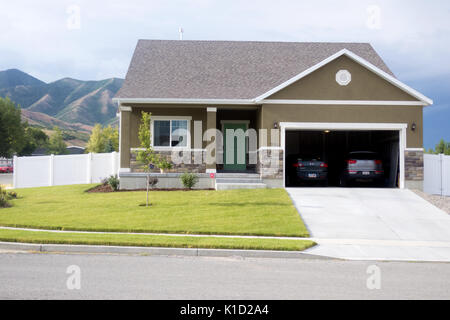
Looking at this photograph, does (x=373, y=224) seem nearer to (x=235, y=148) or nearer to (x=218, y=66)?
(x=235, y=148)

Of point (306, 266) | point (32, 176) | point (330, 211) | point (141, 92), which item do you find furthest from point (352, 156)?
point (32, 176)

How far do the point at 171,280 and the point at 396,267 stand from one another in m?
4.44

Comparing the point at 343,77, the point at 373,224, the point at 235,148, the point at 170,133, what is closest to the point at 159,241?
the point at 373,224

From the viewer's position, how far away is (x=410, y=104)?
1831 centimetres

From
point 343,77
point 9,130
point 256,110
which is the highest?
point 9,130

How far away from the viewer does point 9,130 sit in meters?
51.6

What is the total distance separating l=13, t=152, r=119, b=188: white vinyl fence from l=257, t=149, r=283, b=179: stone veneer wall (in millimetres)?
9799

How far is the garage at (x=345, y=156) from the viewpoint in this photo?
60.2ft

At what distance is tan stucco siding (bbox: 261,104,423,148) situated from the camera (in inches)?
721

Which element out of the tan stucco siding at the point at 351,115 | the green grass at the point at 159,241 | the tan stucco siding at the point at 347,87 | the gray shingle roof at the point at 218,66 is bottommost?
the green grass at the point at 159,241

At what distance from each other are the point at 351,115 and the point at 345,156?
7.21 feet

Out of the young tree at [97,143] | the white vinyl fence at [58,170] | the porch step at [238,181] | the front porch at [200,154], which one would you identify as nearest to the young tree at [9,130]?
the young tree at [97,143]

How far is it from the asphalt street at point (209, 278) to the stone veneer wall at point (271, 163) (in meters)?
9.68

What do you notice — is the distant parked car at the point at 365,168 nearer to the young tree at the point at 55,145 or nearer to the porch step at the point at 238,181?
the porch step at the point at 238,181
